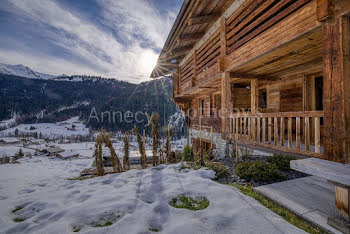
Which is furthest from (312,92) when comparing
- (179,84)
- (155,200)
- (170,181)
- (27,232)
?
(27,232)

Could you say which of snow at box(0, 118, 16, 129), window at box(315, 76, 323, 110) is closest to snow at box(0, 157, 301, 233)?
window at box(315, 76, 323, 110)

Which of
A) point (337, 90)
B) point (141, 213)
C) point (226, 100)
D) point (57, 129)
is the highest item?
point (226, 100)

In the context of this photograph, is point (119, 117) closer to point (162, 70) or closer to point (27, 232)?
point (162, 70)

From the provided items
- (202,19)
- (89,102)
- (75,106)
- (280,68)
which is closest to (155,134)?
(202,19)

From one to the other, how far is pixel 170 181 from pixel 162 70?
1114cm

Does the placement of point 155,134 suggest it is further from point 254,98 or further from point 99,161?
point 254,98

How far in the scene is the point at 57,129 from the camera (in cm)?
9125

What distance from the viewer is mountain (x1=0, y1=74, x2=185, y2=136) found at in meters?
89.6

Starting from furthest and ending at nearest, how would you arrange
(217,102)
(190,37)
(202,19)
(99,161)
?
(217,102) → (190,37) → (99,161) → (202,19)

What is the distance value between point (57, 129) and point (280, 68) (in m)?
113

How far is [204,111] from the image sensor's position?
41.2 ft

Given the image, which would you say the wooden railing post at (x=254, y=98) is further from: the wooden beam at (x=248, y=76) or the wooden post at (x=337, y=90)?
the wooden post at (x=337, y=90)

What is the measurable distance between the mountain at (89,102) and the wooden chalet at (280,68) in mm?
64408

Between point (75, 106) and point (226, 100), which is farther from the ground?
point (75, 106)
